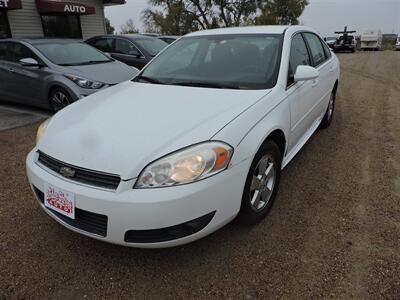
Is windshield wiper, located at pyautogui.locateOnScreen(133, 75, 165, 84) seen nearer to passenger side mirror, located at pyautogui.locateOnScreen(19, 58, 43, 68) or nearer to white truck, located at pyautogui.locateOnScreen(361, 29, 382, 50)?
passenger side mirror, located at pyautogui.locateOnScreen(19, 58, 43, 68)

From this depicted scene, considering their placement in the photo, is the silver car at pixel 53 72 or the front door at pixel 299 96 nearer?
the front door at pixel 299 96

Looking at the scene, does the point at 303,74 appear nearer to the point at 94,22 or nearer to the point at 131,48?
the point at 131,48

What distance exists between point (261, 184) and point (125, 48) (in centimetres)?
722

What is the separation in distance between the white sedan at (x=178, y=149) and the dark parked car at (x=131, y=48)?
5.47 meters

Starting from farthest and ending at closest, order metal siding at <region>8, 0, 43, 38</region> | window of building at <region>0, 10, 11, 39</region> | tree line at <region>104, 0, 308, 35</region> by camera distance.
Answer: tree line at <region>104, 0, 308, 35</region>
metal siding at <region>8, 0, 43, 38</region>
window of building at <region>0, 10, 11, 39</region>

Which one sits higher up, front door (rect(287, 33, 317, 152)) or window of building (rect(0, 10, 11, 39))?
window of building (rect(0, 10, 11, 39))

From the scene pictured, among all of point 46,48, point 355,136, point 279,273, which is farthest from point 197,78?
point 46,48

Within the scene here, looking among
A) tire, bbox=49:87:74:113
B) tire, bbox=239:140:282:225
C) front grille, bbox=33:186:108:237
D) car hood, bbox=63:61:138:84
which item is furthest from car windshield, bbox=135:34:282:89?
tire, bbox=49:87:74:113

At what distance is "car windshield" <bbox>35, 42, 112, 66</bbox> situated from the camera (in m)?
5.89

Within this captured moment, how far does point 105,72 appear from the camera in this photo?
5867mm

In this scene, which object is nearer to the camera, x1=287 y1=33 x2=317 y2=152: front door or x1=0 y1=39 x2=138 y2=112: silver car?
x1=287 y1=33 x2=317 y2=152: front door

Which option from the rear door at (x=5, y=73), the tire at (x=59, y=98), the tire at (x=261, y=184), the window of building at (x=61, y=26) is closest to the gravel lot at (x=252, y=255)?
the tire at (x=261, y=184)

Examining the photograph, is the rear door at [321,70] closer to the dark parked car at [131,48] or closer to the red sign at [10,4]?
the dark parked car at [131,48]

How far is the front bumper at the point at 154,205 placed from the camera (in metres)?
1.87
